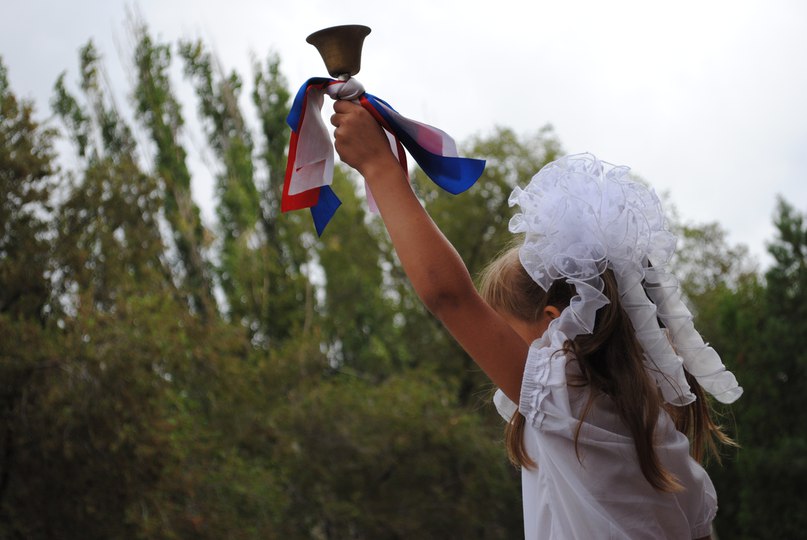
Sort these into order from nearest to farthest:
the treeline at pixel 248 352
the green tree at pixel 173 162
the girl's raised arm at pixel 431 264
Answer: the girl's raised arm at pixel 431 264 < the treeline at pixel 248 352 < the green tree at pixel 173 162

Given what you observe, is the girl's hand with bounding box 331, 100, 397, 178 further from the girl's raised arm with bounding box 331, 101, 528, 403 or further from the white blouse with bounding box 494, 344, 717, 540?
the white blouse with bounding box 494, 344, 717, 540

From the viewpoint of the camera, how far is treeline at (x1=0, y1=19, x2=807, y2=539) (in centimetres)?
984

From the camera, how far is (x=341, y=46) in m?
1.76

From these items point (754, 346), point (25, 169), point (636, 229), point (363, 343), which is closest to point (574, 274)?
point (636, 229)

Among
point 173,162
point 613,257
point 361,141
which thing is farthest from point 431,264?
point 173,162

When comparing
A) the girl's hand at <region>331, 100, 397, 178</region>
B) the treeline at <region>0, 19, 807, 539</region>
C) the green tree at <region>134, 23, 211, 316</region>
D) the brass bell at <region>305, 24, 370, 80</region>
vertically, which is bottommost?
the girl's hand at <region>331, 100, 397, 178</region>

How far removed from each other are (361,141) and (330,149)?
23 cm

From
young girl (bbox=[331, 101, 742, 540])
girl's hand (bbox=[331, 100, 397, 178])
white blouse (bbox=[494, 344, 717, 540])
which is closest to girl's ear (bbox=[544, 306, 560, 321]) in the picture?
young girl (bbox=[331, 101, 742, 540])

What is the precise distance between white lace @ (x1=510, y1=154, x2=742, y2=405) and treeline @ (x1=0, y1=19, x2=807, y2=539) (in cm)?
80

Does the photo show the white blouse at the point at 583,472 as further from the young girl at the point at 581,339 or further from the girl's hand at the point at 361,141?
the girl's hand at the point at 361,141

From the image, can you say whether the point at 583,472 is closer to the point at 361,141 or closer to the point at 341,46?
the point at 361,141

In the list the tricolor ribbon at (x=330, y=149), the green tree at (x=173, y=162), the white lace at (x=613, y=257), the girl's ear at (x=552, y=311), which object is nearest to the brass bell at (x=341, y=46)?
the tricolor ribbon at (x=330, y=149)

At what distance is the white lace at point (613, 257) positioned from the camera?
1778 millimetres

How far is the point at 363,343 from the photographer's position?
23.1 m
